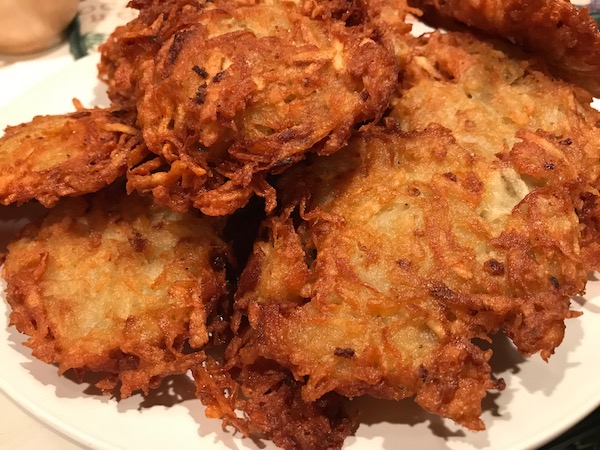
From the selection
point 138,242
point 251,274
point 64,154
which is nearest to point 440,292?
point 251,274

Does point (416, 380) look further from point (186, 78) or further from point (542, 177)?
point (186, 78)

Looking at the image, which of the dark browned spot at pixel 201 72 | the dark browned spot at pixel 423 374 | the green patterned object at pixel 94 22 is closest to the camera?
the dark browned spot at pixel 423 374

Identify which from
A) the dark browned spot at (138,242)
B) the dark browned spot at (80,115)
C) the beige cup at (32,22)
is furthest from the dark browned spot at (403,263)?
the beige cup at (32,22)

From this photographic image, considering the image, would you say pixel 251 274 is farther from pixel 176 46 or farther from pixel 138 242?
pixel 176 46

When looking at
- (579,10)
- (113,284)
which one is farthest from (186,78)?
(579,10)

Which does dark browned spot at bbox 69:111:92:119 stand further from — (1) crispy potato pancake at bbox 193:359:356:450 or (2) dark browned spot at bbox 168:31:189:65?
(1) crispy potato pancake at bbox 193:359:356:450

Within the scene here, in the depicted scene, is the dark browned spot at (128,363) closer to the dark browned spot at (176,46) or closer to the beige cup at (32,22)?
the dark browned spot at (176,46)
